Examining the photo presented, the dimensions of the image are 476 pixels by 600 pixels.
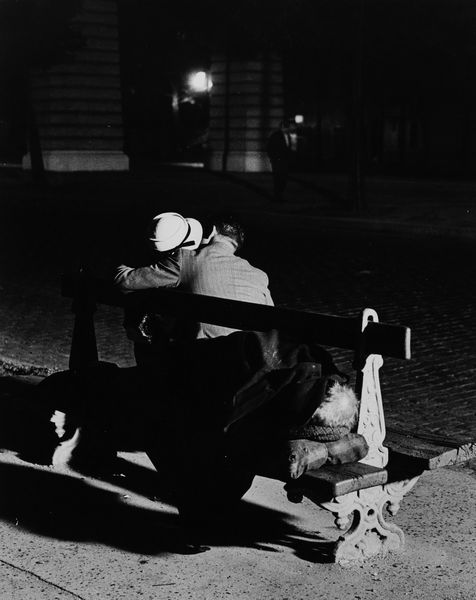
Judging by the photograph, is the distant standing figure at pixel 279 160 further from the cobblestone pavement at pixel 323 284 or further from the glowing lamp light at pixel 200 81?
the glowing lamp light at pixel 200 81

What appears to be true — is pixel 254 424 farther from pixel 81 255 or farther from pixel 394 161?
pixel 394 161

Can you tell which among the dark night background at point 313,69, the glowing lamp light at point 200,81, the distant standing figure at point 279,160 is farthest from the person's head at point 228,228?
the glowing lamp light at point 200,81

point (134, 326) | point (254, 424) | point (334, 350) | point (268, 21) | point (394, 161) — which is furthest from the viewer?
point (394, 161)

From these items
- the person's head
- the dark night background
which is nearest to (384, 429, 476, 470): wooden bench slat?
the person's head

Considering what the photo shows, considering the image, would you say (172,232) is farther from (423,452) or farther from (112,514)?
(423,452)

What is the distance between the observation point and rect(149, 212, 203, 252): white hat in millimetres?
4805

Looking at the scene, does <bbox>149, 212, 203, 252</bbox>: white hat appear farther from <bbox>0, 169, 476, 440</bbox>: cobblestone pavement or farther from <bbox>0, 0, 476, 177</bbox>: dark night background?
<bbox>0, 0, 476, 177</bbox>: dark night background

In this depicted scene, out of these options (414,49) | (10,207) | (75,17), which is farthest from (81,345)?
(75,17)

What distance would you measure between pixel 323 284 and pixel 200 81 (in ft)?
119

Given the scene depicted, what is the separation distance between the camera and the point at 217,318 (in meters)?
4.49

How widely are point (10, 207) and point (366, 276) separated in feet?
44.9

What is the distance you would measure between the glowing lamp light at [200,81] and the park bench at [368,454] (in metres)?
41.9

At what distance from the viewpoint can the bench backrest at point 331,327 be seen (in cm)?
396

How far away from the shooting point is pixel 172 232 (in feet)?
15.7
